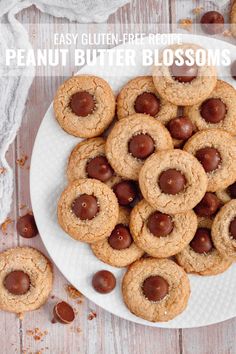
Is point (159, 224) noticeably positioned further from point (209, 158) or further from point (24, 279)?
point (24, 279)

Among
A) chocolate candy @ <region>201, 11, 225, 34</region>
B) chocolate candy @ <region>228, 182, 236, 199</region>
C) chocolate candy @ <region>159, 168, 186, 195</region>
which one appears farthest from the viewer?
chocolate candy @ <region>201, 11, 225, 34</region>

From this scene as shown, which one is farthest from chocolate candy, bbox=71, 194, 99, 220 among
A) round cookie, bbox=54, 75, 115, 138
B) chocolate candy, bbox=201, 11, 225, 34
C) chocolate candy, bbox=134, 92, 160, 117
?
chocolate candy, bbox=201, 11, 225, 34

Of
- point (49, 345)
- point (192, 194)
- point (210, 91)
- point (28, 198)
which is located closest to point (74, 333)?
point (49, 345)

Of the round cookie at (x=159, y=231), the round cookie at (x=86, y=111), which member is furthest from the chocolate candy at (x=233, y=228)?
the round cookie at (x=86, y=111)

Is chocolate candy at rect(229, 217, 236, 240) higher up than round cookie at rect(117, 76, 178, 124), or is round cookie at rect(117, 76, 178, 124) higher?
round cookie at rect(117, 76, 178, 124)

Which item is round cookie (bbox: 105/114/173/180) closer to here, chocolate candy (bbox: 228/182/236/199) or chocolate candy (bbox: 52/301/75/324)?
chocolate candy (bbox: 228/182/236/199)

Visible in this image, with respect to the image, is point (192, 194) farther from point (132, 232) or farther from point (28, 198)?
point (28, 198)

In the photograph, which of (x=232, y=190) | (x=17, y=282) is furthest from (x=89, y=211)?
(x=232, y=190)
